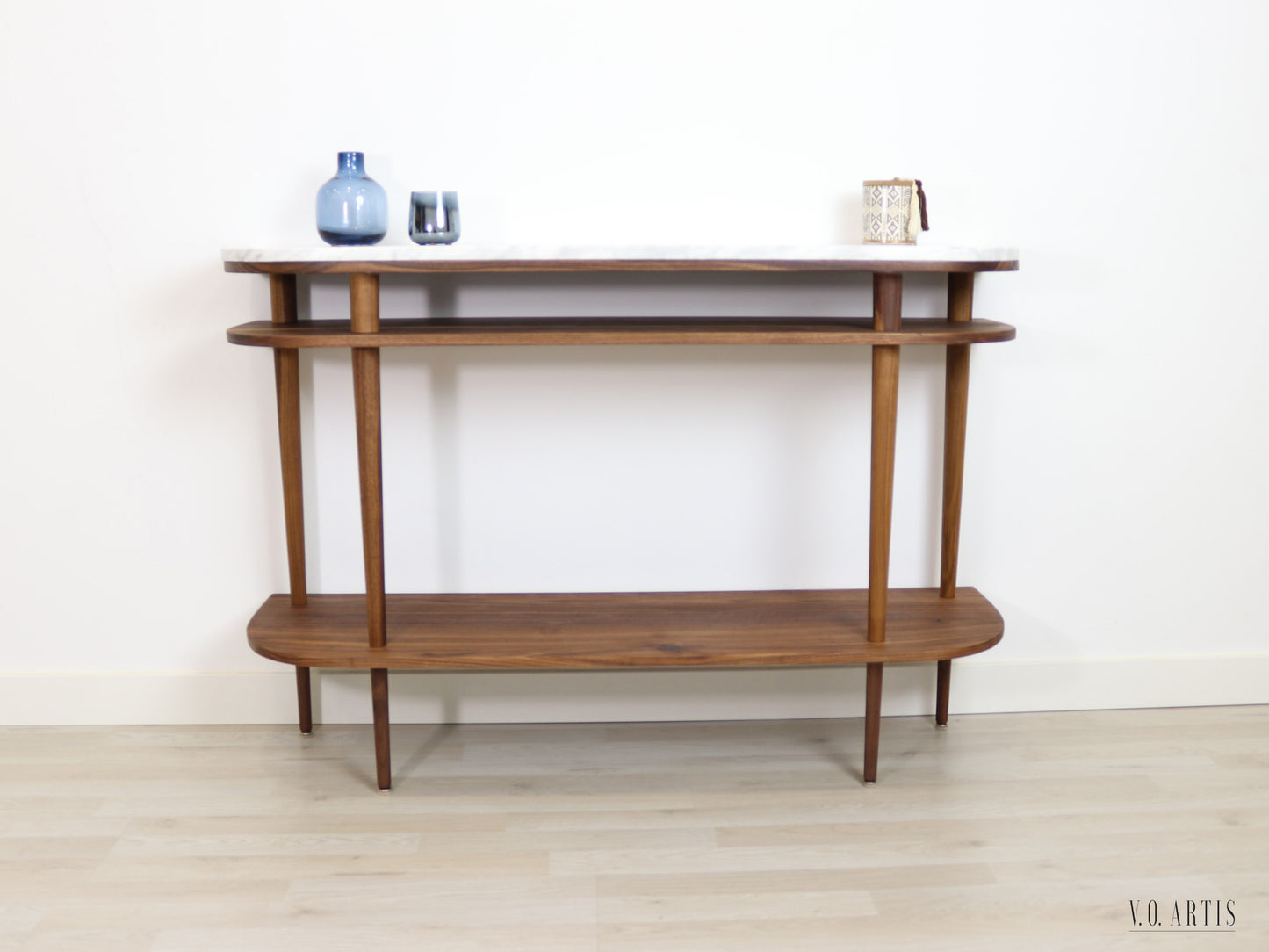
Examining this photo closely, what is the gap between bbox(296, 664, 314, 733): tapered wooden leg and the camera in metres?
2.32

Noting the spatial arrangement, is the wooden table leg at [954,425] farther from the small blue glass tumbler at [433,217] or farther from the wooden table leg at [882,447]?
the small blue glass tumbler at [433,217]

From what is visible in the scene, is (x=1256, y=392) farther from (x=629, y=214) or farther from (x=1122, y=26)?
(x=629, y=214)

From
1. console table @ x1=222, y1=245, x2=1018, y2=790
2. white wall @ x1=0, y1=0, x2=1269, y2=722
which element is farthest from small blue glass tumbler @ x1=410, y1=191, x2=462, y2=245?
white wall @ x1=0, y1=0, x2=1269, y2=722

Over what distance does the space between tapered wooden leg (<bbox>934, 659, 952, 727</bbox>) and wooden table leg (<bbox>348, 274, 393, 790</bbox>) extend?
1.16 metres

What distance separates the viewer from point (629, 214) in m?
2.21

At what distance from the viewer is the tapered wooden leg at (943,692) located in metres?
2.38

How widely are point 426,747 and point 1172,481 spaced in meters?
1.68

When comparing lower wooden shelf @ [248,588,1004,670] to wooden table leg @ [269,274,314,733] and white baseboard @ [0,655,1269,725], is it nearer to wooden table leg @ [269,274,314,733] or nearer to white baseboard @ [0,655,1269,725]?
wooden table leg @ [269,274,314,733]

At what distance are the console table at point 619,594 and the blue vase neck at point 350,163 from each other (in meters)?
0.23

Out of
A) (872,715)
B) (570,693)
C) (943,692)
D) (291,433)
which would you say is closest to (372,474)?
(291,433)

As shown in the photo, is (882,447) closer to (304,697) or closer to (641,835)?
(641,835)

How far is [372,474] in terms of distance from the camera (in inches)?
77.8

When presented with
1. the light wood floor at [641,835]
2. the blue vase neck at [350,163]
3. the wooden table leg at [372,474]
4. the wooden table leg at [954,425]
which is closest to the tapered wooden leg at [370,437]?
the wooden table leg at [372,474]

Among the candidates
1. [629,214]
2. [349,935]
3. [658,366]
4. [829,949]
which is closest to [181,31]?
[629,214]
